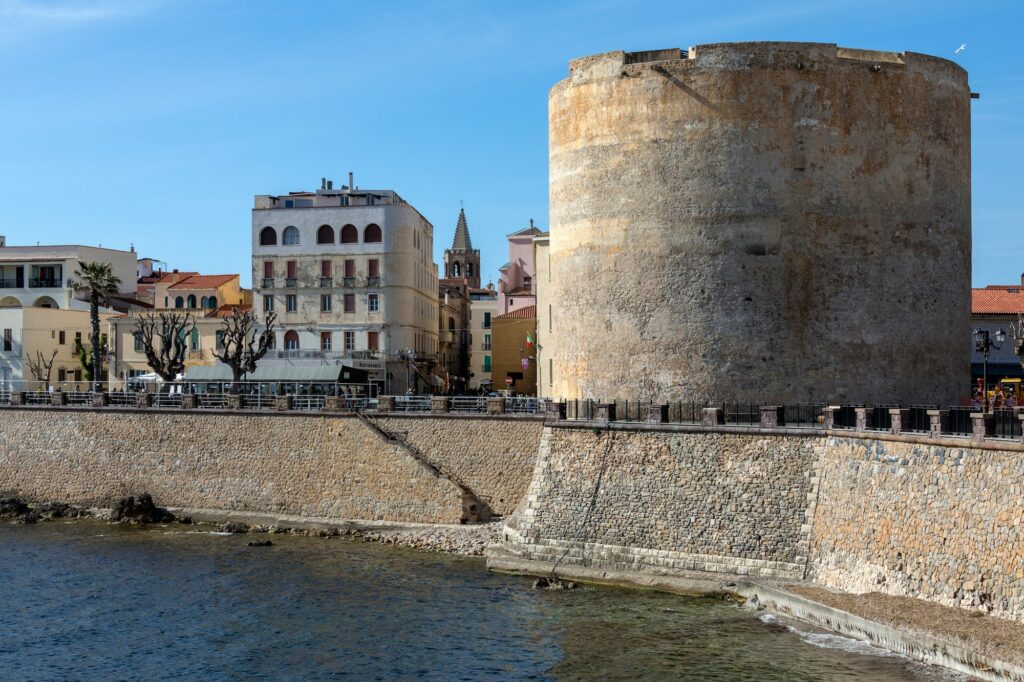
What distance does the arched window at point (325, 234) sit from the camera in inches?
2157

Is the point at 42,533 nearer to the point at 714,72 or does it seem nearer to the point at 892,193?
the point at 714,72

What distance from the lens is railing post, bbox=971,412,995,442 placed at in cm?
Answer: 2316

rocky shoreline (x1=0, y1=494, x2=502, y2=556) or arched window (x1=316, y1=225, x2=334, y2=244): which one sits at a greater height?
arched window (x1=316, y1=225, x2=334, y2=244)

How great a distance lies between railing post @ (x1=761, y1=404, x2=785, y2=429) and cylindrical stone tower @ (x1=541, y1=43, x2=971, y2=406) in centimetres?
280

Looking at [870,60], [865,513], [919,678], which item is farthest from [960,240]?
[919,678]

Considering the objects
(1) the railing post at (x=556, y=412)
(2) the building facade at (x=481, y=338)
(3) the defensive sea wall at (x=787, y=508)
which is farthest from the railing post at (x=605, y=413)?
(2) the building facade at (x=481, y=338)

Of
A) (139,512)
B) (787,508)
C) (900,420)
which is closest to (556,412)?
(787,508)

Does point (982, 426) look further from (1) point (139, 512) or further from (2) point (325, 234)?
(2) point (325, 234)

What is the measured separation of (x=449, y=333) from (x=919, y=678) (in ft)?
167

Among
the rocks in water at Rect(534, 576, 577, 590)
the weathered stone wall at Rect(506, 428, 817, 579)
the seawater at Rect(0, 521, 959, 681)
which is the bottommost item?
the seawater at Rect(0, 521, 959, 681)

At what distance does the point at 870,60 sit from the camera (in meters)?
32.6

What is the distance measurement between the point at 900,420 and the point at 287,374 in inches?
1042

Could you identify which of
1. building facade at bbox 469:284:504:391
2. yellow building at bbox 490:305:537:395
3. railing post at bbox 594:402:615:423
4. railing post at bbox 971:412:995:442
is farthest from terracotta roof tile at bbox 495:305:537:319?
railing post at bbox 971:412:995:442

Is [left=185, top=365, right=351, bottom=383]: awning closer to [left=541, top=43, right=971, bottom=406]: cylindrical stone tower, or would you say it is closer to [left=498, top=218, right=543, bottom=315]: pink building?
[left=541, top=43, right=971, bottom=406]: cylindrical stone tower
